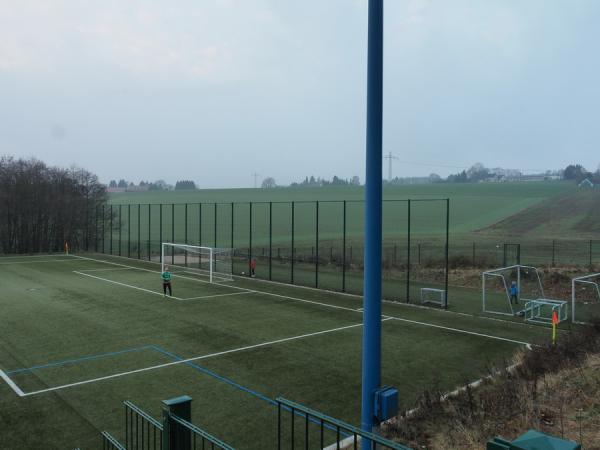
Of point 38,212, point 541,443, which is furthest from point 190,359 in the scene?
point 38,212

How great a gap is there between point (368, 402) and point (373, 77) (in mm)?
3693

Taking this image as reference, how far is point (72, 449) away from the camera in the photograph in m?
8.35

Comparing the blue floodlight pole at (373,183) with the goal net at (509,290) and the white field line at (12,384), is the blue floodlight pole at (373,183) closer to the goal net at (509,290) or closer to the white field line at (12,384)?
the white field line at (12,384)

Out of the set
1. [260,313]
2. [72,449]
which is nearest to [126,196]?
[260,313]

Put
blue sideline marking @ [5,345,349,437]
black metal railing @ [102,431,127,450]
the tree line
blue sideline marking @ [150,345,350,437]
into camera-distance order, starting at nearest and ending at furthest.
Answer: black metal railing @ [102,431,127,450]
blue sideline marking @ [150,345,350,437]
blue sideline marking @ [5,345,349,437]
the tree line

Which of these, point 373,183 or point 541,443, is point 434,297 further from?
point 541,443

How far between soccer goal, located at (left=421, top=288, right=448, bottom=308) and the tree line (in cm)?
3873

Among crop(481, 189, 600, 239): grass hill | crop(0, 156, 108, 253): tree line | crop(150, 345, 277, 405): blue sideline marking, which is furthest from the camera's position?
crop(481, 189, 600, 239): grass hill

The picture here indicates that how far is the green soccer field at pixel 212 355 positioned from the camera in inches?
385

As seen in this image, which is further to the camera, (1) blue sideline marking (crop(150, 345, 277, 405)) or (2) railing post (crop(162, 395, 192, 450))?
(1) blue sideline marking (crop(150, 345, 277, 405))

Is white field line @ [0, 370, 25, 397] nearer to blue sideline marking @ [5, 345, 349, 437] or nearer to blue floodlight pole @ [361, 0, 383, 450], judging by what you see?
blue sideline marking @ [5, 345, 349, 437]

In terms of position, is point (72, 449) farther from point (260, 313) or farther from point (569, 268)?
point (569, 268)

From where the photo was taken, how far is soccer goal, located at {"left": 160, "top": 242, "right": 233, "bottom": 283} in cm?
2950

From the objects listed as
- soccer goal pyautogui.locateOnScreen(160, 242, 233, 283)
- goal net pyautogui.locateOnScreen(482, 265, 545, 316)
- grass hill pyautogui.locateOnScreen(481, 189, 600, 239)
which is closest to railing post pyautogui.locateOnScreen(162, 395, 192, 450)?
goal net pyautogui.locateOnScreen(482, 265, 545, 316)
